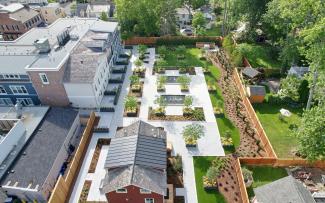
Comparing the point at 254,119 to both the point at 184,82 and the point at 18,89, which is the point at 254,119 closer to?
the point at 184,82

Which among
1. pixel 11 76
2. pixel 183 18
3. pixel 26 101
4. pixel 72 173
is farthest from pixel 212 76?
pixel 11 76

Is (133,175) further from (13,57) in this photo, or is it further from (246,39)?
(246,39)

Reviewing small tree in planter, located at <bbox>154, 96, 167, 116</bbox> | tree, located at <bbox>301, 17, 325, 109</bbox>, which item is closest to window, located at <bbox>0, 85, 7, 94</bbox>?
small tree in planter, located at <bbox>154, 96, 167, 116</bbox>

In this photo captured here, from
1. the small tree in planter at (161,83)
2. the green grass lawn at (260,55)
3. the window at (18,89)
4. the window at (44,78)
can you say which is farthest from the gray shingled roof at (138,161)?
the green grass lawn at (260,55)

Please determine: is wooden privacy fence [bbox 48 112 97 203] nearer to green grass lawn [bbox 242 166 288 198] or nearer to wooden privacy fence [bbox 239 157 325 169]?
wooden privacy fence [bbox 239 157 325 169]

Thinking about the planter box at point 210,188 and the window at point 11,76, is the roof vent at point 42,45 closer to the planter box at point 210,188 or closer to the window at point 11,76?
the window at point 11,76
